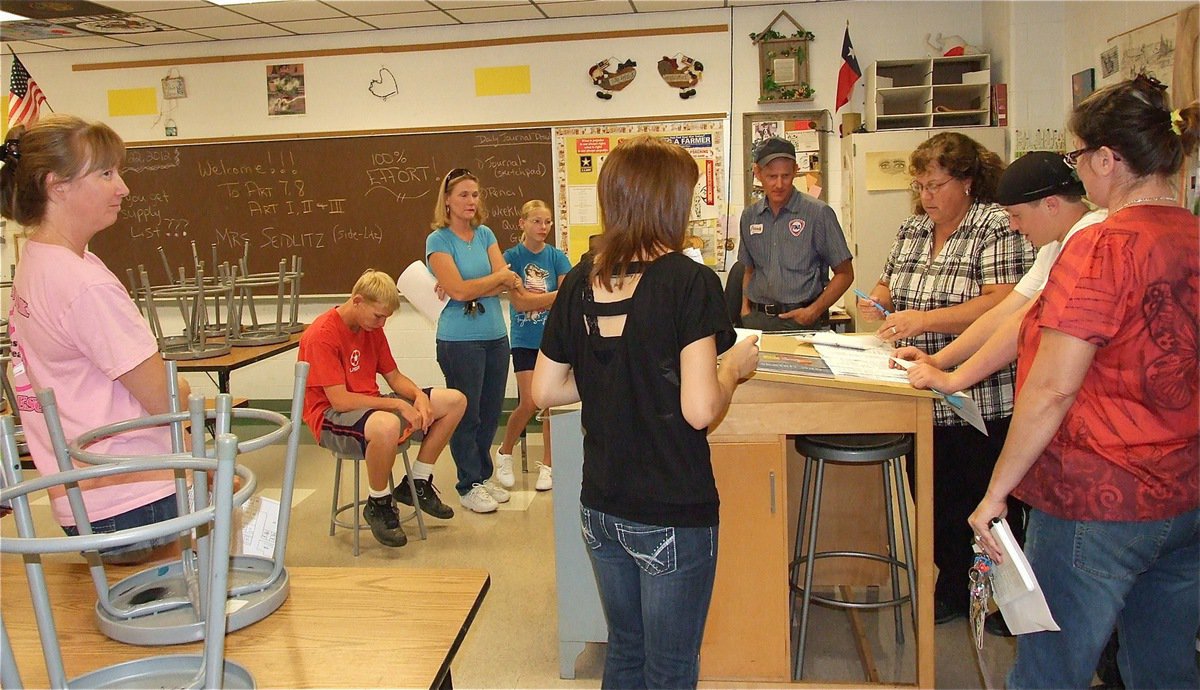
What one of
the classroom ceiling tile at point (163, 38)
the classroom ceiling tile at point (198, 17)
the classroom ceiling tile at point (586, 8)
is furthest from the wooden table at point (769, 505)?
the classroom ceiling tile at point (163, 38)

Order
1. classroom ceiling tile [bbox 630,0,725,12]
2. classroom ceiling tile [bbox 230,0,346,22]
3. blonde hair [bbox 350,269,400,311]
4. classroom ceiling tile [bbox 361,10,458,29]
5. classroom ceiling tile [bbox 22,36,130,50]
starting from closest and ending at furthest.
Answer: blonde hair [bbox 350,269,400,311] → classroom ceiling tile [bbox 230,0,346,22] → classroom ceiling tile [bbox 630,0,725,12] → classroom ceiling tile [bbox 361,10,458,29] → classroom ceiling tile [bbox 22,36,130,50]

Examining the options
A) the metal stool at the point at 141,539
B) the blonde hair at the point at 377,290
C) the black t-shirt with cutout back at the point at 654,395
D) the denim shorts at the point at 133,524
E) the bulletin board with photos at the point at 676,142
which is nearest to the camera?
the metal stool at the point at 141,539

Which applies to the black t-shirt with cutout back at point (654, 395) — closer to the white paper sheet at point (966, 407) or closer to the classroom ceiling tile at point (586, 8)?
the white paper sheet at point (966, 407)

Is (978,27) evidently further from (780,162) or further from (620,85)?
(780,162)

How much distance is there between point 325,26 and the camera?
555cm

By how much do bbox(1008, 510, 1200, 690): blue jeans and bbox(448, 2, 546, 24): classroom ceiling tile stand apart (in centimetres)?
456

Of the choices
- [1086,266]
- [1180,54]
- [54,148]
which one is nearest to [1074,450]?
[1086,266]

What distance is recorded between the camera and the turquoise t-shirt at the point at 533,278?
4031mm

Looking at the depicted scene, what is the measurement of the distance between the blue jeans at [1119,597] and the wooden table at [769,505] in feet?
1.69

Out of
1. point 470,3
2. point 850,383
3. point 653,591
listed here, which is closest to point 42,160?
point 653,591

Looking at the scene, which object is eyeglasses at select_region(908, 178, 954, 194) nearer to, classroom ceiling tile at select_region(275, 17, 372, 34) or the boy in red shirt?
the boy in red shirt

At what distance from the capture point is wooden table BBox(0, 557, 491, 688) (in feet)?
3.31

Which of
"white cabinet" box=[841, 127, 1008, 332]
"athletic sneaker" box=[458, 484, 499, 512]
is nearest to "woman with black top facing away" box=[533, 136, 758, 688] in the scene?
"athletic sneaker" box=[458, 484, 499, 512]

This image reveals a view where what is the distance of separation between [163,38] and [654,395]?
5.60 metres
